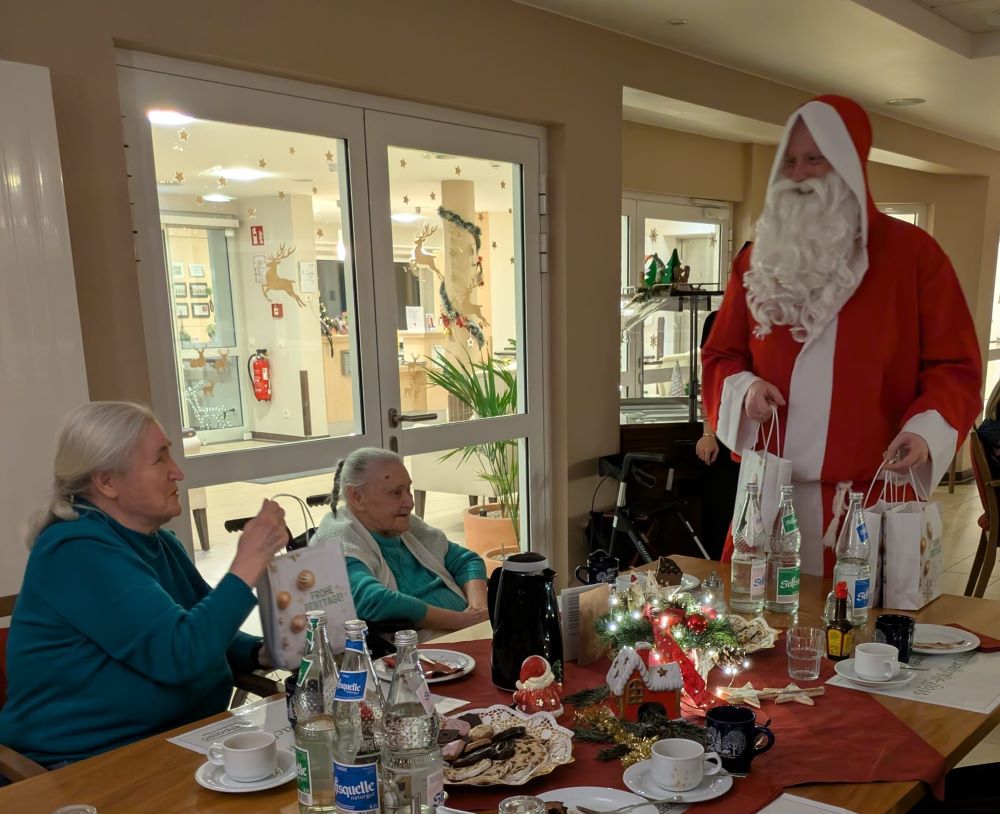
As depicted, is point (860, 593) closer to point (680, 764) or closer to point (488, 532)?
point (680, 764)

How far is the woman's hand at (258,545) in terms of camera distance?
155 cm

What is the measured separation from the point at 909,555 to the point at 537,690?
938mm

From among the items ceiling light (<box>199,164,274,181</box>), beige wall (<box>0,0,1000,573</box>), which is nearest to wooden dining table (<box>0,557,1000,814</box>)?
beige wall (<box>0,0,1000,573</box>)

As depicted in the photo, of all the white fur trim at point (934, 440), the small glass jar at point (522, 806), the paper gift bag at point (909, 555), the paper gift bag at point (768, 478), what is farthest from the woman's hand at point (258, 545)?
the white fur trim at point (934, 440)

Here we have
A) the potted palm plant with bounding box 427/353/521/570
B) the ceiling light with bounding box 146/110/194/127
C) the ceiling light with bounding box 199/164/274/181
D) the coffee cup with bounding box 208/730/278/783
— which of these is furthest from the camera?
the potted palm plant with bounding box 427/353/521/570

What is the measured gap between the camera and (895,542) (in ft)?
5.87

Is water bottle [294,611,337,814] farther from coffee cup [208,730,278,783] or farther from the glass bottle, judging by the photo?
the glass bottle

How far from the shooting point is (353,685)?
1006 mm

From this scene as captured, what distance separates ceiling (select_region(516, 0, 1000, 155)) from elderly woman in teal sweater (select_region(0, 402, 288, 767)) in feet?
8.77

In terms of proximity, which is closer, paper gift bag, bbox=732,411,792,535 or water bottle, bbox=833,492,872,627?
water bottle, bbox=833,492,872,627

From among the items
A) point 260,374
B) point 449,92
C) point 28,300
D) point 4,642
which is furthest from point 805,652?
point 449,92

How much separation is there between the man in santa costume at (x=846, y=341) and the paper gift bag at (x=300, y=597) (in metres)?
1.12

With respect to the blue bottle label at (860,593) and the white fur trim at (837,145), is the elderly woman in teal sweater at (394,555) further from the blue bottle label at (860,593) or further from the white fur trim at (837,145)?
the white fur trim at (837,145)

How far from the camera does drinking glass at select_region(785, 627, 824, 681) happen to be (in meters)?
1.48
